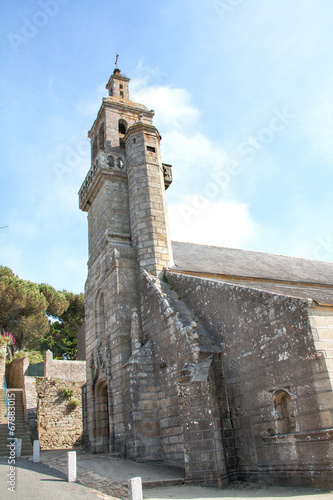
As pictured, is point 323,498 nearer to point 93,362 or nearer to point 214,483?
point 214,483

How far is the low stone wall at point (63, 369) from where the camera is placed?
2140 cm

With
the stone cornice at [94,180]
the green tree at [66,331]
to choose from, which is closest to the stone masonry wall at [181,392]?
the stone cornice at [94,180]

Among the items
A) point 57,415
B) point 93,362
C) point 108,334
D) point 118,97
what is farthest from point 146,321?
point 118,97

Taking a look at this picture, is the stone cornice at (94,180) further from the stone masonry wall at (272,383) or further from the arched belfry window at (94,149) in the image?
the stone masonry wall at (272,383)

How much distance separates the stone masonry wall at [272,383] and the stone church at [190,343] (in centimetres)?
2

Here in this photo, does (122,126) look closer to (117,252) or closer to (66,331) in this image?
(117,252)

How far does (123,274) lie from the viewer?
11.9m

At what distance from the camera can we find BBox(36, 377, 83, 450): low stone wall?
15.9m

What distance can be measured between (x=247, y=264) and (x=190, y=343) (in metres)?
6.74

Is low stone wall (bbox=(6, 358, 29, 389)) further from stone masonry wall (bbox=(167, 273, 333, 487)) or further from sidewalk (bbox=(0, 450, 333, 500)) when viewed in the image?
stone masonry wall (bbox=(167, 273, 333, 487))

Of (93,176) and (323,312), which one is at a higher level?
(93,176)

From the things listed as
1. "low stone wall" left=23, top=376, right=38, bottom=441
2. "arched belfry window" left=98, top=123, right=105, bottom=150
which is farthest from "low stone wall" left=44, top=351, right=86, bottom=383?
"arched belfry window" left=98, top=123, right=105, bottom=150

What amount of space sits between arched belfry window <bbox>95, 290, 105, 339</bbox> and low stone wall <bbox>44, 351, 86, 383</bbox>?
974cm

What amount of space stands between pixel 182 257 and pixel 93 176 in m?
4.69
